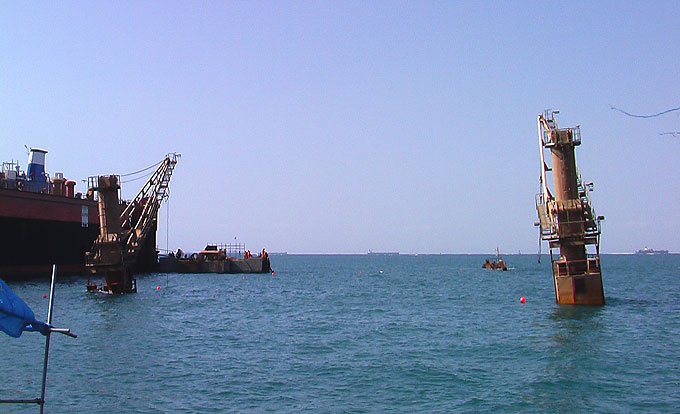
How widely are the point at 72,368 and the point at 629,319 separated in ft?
110

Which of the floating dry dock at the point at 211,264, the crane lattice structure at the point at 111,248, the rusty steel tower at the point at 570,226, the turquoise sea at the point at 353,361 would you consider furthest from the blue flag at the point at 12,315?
the floating dry dock at the point at 211,264

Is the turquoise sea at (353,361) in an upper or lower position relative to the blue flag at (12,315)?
lower

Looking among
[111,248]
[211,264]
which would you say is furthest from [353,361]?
[211,264]

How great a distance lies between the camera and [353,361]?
1153 inches

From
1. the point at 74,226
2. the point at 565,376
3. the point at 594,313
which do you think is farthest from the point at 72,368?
the point at 74,226

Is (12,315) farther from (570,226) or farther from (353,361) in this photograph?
(570,226)

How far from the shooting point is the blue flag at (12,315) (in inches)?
500

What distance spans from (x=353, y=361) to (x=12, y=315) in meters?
18.4

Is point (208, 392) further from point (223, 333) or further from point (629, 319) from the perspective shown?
point (629, 319)

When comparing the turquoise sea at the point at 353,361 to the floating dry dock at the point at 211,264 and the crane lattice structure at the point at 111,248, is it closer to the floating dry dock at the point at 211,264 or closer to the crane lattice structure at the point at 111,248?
the crane lattice structure at the point at 111,248

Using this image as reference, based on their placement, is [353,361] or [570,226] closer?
[353,361]

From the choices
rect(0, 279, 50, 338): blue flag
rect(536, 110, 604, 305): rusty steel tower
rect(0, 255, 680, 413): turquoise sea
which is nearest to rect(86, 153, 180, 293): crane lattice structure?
rect(0, 255, 680, 413): turquoise sea

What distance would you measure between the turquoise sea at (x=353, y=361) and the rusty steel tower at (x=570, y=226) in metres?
1.52

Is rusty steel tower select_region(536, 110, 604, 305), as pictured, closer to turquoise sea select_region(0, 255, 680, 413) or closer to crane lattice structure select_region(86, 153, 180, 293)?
turquoise sea select_region(0, 255, 680, 413)
